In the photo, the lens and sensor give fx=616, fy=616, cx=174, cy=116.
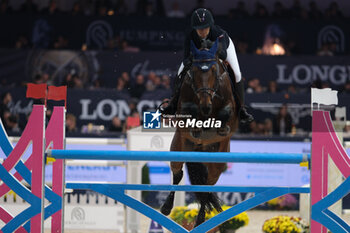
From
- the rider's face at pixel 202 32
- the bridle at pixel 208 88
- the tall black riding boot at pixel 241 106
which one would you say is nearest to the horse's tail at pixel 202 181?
the tall black riding boot at pixel 241 106

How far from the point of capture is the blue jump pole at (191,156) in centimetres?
354

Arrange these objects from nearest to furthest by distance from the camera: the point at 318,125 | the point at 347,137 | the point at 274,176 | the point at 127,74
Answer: the point at 318,125 → the point at 127,74 → the point at 347,137 → the point at 274,176

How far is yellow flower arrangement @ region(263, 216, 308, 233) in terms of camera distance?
5.83m

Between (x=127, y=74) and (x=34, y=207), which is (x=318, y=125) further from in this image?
(x=34, y=207)

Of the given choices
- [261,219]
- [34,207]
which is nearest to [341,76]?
[34,207]

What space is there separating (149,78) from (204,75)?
20.8 inches

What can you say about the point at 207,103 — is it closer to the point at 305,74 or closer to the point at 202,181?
the point at 202,181

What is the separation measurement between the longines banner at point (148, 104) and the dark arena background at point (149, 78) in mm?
11

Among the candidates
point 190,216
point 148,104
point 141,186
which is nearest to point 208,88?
point 148,104

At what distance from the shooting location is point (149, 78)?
14.5 feet

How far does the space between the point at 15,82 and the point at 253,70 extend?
237 inches

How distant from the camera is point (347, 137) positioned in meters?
7.62

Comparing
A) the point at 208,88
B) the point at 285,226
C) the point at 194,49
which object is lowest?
the point at 285,226

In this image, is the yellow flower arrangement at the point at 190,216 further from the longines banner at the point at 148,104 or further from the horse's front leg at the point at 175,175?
the longines banner at the point at 148,104
